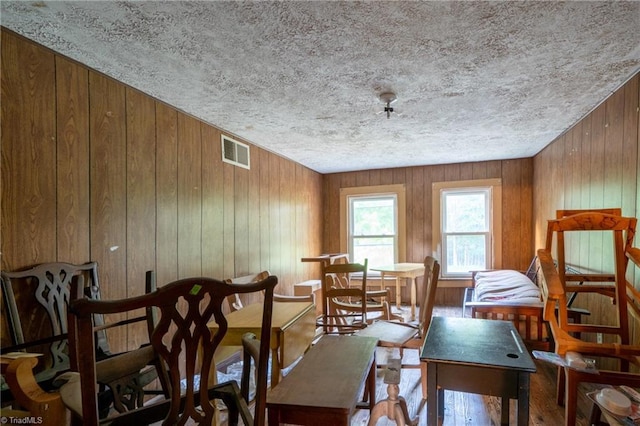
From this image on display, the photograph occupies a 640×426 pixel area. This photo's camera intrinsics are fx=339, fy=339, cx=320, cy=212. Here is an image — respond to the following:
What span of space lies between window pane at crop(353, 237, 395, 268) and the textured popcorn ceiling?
9.17ft

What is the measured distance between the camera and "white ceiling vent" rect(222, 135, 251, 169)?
3404 mm

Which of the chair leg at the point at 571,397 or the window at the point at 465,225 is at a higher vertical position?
the window at the point at 465,225

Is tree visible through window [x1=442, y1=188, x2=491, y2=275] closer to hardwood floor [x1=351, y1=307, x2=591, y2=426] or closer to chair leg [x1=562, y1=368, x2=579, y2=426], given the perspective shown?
hardwood floor [x1=351, y1=307, x2=591, y2=426]

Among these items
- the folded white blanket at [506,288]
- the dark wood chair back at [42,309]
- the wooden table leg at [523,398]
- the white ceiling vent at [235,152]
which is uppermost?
the white ceiling vent at [235,152]

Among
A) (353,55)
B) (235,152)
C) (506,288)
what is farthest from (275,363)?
(506,288)

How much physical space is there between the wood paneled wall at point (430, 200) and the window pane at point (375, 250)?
0.99 feet

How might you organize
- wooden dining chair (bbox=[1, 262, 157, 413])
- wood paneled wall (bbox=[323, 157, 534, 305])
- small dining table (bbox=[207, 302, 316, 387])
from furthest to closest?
wood paneled wall (bbox=[323, 157, 534, 305])
small dining table (bbox=[207, 302, 316, 387])
wooden dining chair (bbox=[1, 262, 157, 413])

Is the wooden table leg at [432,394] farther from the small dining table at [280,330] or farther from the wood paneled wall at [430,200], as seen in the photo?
the wood paneled wall at [430,200]

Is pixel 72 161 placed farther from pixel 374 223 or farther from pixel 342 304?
pixel 374 223

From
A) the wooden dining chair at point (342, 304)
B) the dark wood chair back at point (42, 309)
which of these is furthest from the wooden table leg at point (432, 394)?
the dark wood chair back at point (42, 309)

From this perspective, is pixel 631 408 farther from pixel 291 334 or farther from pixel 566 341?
pixel 291 334

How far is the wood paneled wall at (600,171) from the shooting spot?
7.28 feet

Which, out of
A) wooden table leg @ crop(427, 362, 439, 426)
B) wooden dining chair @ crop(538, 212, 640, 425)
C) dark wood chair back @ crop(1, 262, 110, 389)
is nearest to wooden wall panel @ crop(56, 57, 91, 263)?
dark wood chair back @ crop(1, 262, 110, 389)

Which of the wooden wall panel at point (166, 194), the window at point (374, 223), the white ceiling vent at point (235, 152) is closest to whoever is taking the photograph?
the wooden wall panel at point (166, 194)
